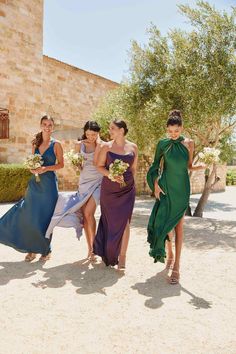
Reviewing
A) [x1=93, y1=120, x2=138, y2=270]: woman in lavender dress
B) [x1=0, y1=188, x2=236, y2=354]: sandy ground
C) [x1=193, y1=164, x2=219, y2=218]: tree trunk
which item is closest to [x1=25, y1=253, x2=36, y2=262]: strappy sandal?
[x1=0, y1=188, x2=236, y2=354]: sandy ground

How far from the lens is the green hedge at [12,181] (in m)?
12.9

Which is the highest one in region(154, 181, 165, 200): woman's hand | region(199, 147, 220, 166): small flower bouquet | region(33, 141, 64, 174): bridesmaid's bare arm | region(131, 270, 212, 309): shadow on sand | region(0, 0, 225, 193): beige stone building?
region(0, 0, 225, 193): beige stone building

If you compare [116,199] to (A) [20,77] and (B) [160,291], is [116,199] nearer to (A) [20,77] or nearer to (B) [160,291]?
(B) [160,291]

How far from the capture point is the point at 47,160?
5.41 m

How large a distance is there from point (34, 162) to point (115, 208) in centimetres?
137

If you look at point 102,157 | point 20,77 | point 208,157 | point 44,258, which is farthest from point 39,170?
point 20,77

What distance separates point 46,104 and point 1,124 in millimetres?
8216

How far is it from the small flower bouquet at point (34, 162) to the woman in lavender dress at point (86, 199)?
61 centimetres

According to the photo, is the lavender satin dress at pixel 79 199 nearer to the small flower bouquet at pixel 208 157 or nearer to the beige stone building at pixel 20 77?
the small flower bouquet at pixel 208 157

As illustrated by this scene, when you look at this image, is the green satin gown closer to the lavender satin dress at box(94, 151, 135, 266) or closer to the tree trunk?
the lavender satin dress at box(94, 151, 135, 266)

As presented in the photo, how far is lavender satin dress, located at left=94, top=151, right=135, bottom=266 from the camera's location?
4961 millimetres

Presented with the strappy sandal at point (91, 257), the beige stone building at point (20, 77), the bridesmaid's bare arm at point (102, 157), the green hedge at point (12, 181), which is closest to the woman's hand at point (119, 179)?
the bridesmaid's bare arm at point (102, 157)

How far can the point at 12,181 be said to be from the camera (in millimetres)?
13125

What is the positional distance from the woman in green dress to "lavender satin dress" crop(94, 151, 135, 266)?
428mm
